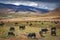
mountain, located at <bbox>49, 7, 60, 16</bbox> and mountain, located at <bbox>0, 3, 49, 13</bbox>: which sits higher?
mountain, located at <bbox>0, 3, 49, 13</bbox>

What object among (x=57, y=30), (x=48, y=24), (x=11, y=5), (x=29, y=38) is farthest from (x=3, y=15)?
(x=57, y=30)

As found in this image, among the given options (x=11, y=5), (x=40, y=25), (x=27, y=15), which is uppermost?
(x=11, y=5)

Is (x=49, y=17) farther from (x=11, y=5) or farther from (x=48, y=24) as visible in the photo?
(x=11, y=5)

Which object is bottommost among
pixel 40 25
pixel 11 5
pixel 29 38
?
Result: pixel 29 38

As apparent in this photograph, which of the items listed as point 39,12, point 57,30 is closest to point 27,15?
point 39,12

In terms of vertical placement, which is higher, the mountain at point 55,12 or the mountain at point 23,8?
the mountain at point 23,8

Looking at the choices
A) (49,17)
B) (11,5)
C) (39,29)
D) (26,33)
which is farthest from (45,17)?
(11,5)

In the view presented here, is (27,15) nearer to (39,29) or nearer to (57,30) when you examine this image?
(39,29)

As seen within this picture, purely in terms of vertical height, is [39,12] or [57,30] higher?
[39,12]

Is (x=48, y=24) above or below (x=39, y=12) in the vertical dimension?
below
